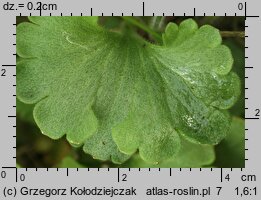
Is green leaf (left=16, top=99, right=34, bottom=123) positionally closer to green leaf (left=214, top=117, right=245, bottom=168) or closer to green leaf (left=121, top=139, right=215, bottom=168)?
green leaf (left=121, top=139, right=215, bottom=168)

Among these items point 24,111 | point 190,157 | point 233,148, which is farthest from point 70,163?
point 233,148

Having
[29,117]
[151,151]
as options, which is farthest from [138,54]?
[29,117]

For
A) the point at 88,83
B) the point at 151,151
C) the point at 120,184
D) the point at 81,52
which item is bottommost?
the point at 120,184

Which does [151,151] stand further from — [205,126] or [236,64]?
[236,64]

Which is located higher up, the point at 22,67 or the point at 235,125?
the point at 22,67

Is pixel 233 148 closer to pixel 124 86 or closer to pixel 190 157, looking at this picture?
pixel 190 157

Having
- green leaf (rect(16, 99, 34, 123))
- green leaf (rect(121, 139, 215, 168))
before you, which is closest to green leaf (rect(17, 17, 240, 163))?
green leaf (rect(121, 139, 215, 168))
